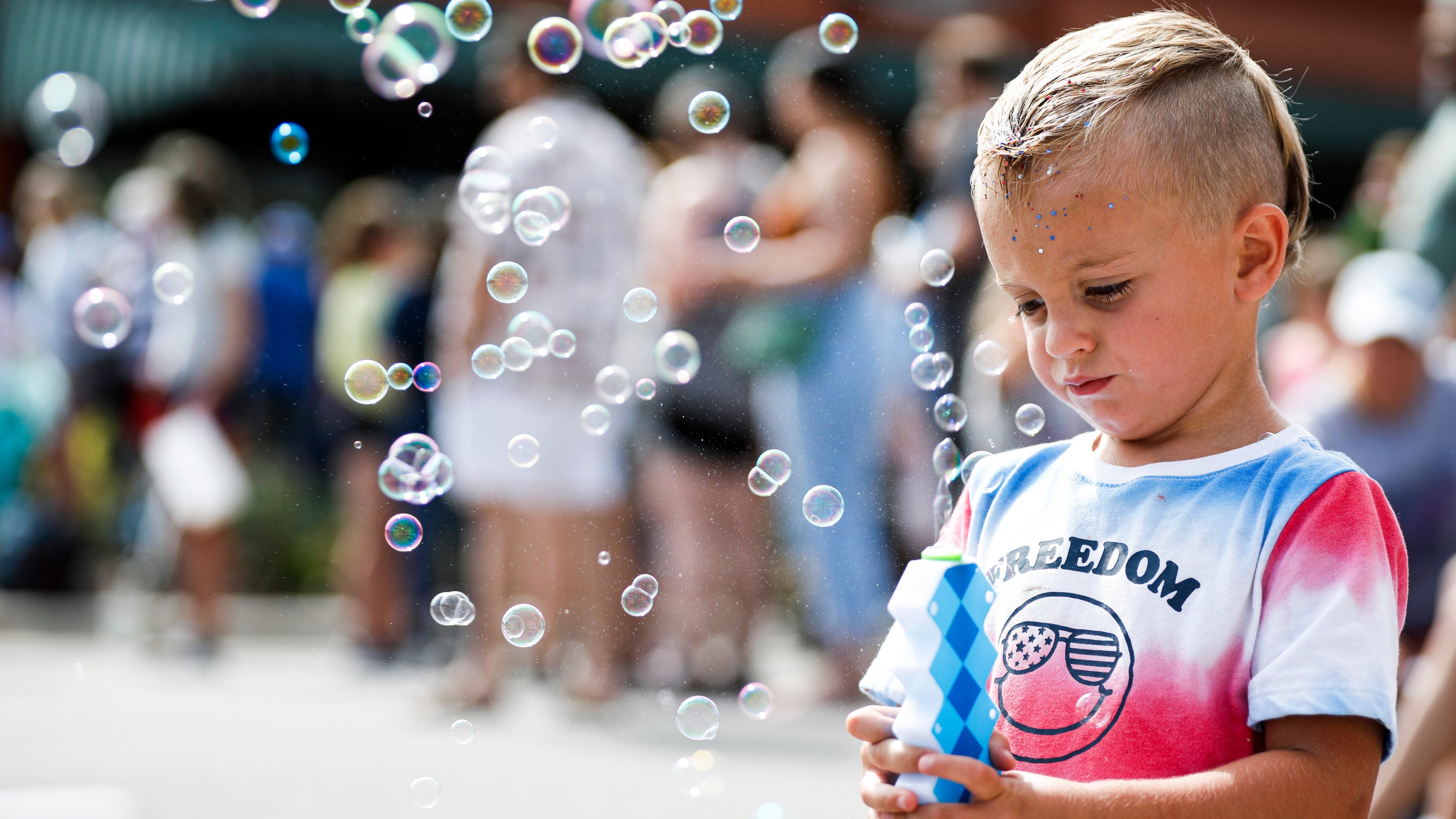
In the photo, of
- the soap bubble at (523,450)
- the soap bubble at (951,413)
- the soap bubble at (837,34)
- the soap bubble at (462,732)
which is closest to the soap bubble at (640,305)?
the soap bubble at (523,450)

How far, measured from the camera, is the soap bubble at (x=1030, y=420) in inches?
66.6

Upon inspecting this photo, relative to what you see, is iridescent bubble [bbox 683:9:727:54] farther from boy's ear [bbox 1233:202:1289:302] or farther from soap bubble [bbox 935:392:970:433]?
boy's ear [bbox 1233:202:1289:302]

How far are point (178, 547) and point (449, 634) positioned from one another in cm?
98

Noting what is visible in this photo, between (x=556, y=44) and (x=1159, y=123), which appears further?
(x=556, y=44)

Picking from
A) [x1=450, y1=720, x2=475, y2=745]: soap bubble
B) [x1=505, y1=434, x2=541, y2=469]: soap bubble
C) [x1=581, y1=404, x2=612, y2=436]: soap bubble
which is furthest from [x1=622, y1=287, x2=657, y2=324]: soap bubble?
[x1=450, y1=720, x2=475, y2=745]: soap bubble

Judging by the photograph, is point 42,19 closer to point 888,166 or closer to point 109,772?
point 109,772

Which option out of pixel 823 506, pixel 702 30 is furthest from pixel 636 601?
pixel 702 30

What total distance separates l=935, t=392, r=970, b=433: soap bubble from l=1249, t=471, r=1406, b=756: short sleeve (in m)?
0.76

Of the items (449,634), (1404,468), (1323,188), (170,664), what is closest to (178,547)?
(170,664)

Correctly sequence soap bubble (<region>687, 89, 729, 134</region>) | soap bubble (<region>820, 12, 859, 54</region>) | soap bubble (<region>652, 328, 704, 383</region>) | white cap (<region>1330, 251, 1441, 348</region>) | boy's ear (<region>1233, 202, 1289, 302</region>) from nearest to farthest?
boy's ear (<region>1233, 202, 1289, 302</region>) < soap bubble (<region>820, 12, 859, 54</region>) < soap bubble (<region>687, 89, 729, 134</region>) < soap bubble (<region>652, 328, 704, 383</region>) < white cap (<region>1330, 251, 1441, 348</region>)

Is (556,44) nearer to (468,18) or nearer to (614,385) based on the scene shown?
(468,18)

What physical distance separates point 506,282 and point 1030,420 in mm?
904

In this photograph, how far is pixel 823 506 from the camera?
1.83 meters

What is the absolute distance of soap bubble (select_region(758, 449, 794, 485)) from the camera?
6.48 ft
